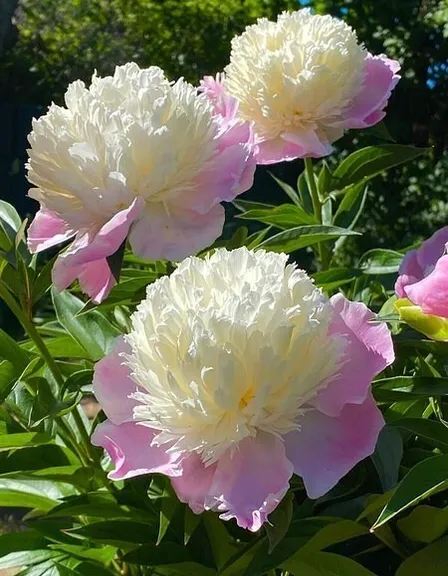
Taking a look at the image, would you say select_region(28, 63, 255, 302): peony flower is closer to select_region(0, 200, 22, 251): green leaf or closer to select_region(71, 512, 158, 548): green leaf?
select_region(0, 200, 22, 251): green leaf

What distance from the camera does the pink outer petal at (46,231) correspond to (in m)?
0.69

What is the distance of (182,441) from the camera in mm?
535

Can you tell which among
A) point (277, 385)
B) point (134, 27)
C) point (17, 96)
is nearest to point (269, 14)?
point (134, 27)

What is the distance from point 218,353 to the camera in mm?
515

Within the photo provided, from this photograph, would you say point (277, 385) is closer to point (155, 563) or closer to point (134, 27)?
point (155, 563)

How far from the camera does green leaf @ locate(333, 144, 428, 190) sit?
3.05 feet

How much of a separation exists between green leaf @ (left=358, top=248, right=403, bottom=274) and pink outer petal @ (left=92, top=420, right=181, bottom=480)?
1.73 feet

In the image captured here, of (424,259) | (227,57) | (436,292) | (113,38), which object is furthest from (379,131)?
(113,38)

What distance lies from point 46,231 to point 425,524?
37cm

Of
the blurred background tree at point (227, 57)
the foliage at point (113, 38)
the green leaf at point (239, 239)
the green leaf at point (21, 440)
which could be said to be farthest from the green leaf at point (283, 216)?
the foliage at point (113, 38)

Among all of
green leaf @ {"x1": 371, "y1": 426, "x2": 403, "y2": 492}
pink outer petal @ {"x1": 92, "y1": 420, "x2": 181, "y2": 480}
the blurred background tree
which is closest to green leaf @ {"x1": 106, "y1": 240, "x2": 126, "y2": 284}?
pink outer petal @ {"x1": 92, "y1": 420, "x2": 181, "y2": 480}

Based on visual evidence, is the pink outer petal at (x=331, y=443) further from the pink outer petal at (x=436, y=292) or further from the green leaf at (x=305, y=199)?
the green leaf at (x=305, y=199)

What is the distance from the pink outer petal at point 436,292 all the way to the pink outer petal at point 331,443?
83 mm

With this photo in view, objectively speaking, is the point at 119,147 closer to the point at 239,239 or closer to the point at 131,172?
the point at 131,172
